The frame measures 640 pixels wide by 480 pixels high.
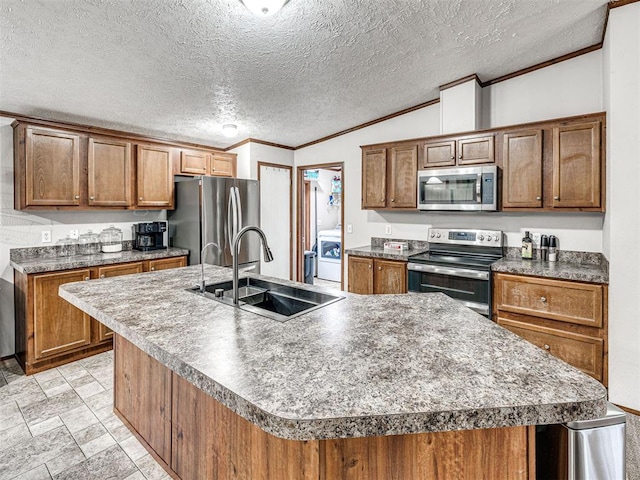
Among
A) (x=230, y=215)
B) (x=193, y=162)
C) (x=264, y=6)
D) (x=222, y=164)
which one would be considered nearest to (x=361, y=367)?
(x=264, y=6)

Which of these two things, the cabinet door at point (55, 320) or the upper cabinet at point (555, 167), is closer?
the upper cabinet at point (555, 167)

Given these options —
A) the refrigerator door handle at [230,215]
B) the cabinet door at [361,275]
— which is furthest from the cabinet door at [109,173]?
the cabinet door at [361,275]

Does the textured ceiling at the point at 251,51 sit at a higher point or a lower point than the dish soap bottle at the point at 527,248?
higher

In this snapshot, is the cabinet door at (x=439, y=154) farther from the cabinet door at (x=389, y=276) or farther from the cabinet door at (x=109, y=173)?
the cabinet door at (x=109, y=173)

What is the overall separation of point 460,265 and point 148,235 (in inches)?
137

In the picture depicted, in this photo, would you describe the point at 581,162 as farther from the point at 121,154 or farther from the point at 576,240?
the point at 121,154

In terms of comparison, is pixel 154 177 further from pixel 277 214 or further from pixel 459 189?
pixel 459 189

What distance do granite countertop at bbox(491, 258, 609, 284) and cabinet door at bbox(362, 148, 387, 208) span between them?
148cm

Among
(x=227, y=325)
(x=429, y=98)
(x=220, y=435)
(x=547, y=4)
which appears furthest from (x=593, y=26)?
(x=220, y=435)

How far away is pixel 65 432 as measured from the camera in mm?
2254

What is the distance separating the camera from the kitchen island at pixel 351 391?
826 millimetres

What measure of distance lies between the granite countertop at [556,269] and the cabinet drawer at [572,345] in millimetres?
440

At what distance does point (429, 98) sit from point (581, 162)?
1.73 meters

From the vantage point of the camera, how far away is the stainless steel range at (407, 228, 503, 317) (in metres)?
3.05
